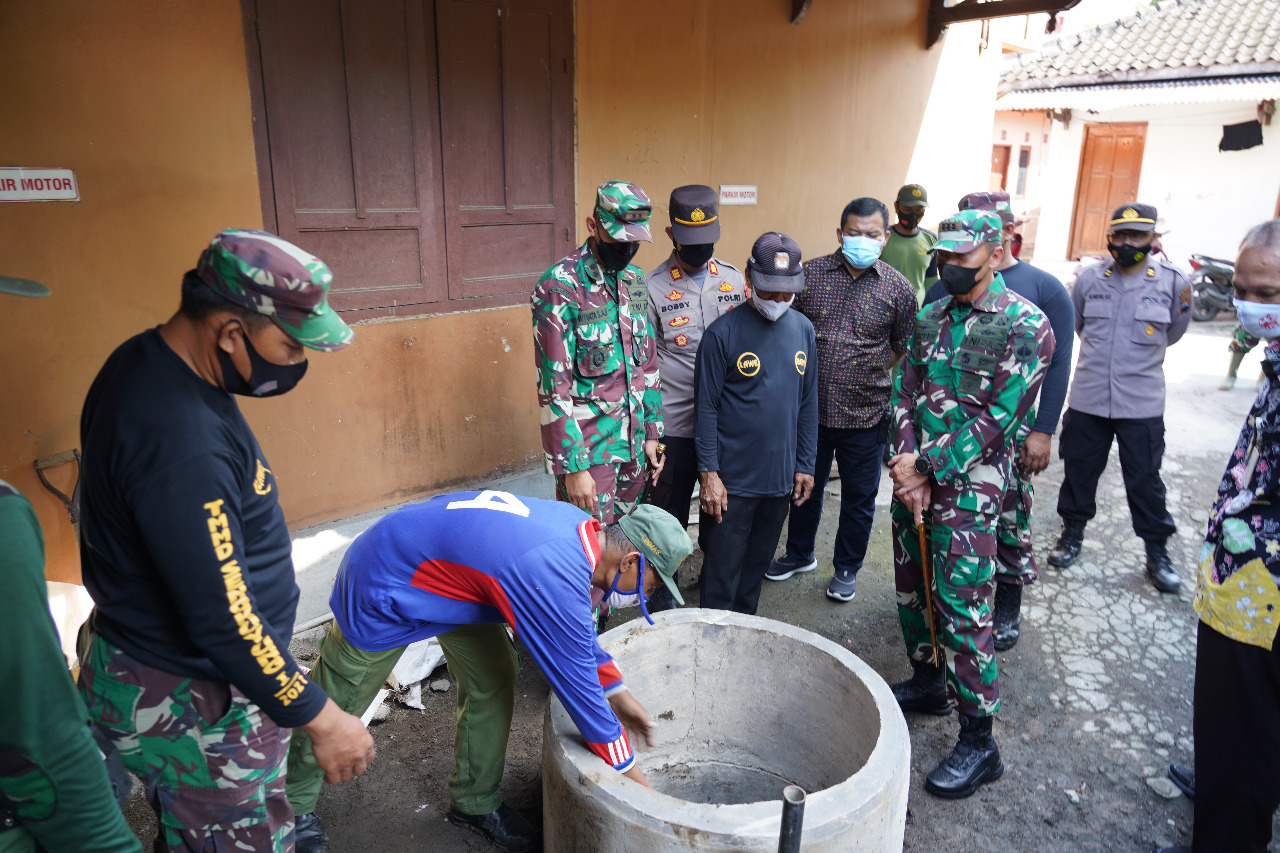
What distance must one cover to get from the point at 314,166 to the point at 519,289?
1351mm

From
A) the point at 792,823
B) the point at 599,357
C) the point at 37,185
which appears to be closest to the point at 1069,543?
the point at 599,357

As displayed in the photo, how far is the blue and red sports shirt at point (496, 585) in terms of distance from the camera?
82.9 inches

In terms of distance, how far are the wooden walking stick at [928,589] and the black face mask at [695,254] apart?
1571 millimetres

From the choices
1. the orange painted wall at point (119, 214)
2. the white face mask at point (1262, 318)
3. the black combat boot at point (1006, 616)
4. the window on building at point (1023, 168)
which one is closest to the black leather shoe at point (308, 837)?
the orange painted wall at point (119, 214)

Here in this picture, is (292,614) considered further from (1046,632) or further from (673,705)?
(1046,632)

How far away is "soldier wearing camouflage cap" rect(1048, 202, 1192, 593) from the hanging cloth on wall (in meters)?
10.1

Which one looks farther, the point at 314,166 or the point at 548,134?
the point at 548,134

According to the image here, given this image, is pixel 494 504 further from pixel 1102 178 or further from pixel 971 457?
pixel 1102 178

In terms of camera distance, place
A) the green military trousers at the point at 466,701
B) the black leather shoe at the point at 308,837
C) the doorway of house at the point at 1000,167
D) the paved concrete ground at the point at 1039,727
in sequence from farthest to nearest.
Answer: the doorway of house at the point at 1000,167, the paved concrete ground at the point at 1039,727, the black leather shoe at the point at 308,837, the green military trousers at the point at 466,701

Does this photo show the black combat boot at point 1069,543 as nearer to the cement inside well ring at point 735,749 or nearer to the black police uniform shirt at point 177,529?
the cement inside well ring at point 735,749

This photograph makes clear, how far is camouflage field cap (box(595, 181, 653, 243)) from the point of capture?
3.35m

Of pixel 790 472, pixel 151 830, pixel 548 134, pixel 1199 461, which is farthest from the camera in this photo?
pixel 1199 461

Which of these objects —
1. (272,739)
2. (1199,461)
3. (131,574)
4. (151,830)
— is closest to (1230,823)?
(272,739)

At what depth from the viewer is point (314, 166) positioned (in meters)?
4.01
